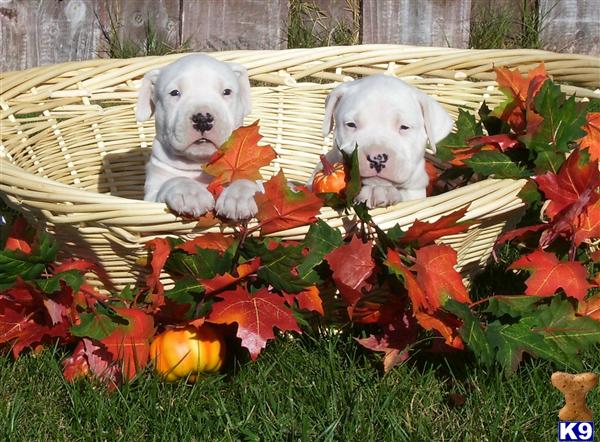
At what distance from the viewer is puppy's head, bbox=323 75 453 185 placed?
2.81 m

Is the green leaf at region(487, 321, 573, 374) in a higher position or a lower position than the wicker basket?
lower

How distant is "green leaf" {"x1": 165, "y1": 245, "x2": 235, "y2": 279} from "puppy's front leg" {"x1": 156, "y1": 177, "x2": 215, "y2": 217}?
121mm

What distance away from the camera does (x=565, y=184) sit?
260 centimetres

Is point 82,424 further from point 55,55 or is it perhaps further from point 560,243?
point 55,55

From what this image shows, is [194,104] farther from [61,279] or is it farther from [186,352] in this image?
[186,352]

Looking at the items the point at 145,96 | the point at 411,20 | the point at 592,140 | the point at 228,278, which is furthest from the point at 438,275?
the point at 411,20

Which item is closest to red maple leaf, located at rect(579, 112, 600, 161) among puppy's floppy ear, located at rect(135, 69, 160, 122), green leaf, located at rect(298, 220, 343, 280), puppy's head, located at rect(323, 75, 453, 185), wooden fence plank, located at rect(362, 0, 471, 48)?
puppy's head, located at rect(323, 75, 453, 185)

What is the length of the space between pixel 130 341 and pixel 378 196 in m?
0.83

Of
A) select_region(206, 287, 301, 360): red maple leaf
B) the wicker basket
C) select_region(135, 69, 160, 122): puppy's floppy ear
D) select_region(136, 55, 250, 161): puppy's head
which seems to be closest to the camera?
select_region(206, 287, 301, 360): red maple leaf

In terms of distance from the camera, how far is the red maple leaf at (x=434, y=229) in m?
2.33

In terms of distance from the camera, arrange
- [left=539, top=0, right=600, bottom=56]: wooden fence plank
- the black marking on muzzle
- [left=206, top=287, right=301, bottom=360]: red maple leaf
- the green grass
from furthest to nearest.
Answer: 1. [left=539, top=0, right=600, bottom=56]: wooden fence plank
2. the black marking on muzzle
3. [left=206, top=287, right=301, bottom=360]: red maple leaf
4. the green grass

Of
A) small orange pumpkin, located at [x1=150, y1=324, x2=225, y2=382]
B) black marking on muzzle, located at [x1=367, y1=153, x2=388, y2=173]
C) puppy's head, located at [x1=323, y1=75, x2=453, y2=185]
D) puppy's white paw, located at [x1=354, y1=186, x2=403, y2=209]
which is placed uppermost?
puppy's head, located at [x1=323, y1=75, x2=453, y2=185]

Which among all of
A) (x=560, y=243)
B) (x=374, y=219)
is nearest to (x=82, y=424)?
(x=374, y=219)

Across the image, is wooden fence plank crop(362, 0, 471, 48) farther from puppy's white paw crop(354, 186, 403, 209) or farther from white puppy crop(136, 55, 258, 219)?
puppy's white paw crop(354, 186, 403, 209)
